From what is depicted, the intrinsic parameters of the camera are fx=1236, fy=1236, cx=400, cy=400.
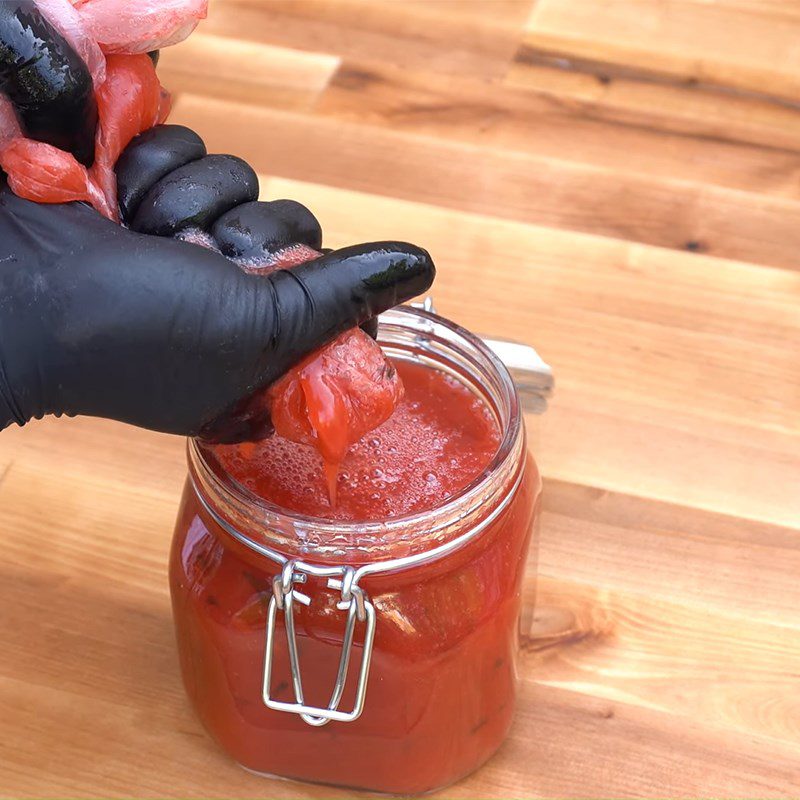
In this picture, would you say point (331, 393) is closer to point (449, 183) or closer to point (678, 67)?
point (449, 183)

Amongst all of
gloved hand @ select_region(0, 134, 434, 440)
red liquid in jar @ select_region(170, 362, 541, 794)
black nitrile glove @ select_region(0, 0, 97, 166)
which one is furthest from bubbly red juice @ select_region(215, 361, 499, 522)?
black nitrile glove @ select_region(0, 0, 97, 166)

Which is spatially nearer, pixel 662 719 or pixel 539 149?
pixel 662 719

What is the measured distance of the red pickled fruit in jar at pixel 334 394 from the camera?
633 mm

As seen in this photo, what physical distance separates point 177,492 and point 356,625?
298 millimetres

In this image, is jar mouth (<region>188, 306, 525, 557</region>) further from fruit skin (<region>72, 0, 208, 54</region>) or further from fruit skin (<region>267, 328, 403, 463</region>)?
fruit skin (<region>72, 0, 208, 54</region>)

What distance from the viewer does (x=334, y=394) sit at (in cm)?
63

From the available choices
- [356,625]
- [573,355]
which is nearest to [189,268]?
[356,625]

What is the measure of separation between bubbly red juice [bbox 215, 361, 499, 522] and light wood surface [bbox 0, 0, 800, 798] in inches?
7.1

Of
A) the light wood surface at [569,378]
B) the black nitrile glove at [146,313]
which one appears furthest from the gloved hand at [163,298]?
the light wood surface at [569,378]

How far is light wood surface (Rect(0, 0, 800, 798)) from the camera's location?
837 millimetres

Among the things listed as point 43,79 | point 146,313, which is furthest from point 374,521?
point 43,79

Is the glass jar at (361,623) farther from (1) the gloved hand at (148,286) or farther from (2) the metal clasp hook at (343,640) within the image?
(1) the gloved hand at (148,286)

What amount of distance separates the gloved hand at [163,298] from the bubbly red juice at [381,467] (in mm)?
120

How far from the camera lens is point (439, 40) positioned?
1.37m
